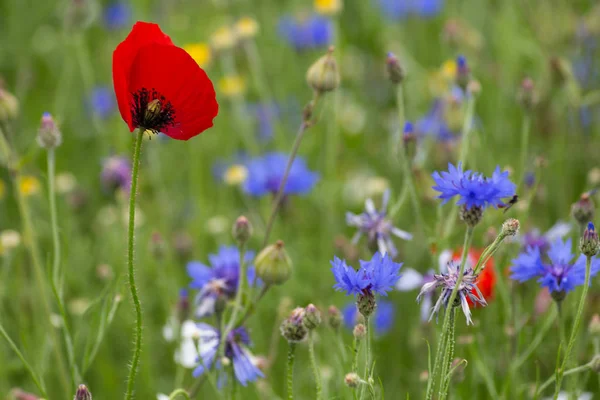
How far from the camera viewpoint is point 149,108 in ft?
2.69

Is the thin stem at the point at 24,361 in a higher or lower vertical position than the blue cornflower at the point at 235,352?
lower

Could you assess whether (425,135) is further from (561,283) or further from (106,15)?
(106,15)

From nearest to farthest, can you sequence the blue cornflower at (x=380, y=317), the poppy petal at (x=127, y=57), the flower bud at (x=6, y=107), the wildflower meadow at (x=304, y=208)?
1. the poppy petal at (x=127, y=57)
2. the wildflower meadow at (x=304, y=208)
3. the flower bud at (x=6, y=107)
4. the blue cornflower at (x=380, y=317)

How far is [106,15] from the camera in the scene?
2.65m

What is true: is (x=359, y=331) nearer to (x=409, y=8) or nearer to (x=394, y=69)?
(x=394, y=69)

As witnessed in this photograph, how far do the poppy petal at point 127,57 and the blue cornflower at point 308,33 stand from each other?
5.49ft

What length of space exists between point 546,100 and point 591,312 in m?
0.77

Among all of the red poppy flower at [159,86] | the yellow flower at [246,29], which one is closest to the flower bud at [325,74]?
the red poppy flower at [159,86]

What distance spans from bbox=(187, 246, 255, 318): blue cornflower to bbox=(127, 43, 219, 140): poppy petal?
35 centimetres

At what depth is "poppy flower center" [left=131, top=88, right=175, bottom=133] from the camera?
0.82m

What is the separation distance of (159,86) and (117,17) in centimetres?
195

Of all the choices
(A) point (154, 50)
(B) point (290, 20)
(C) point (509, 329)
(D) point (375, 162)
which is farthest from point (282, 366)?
(B) point (290, 20)

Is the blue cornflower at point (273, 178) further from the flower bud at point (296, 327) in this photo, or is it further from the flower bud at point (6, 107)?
the flower bud at point (296, 327)

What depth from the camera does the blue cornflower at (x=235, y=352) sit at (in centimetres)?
103
